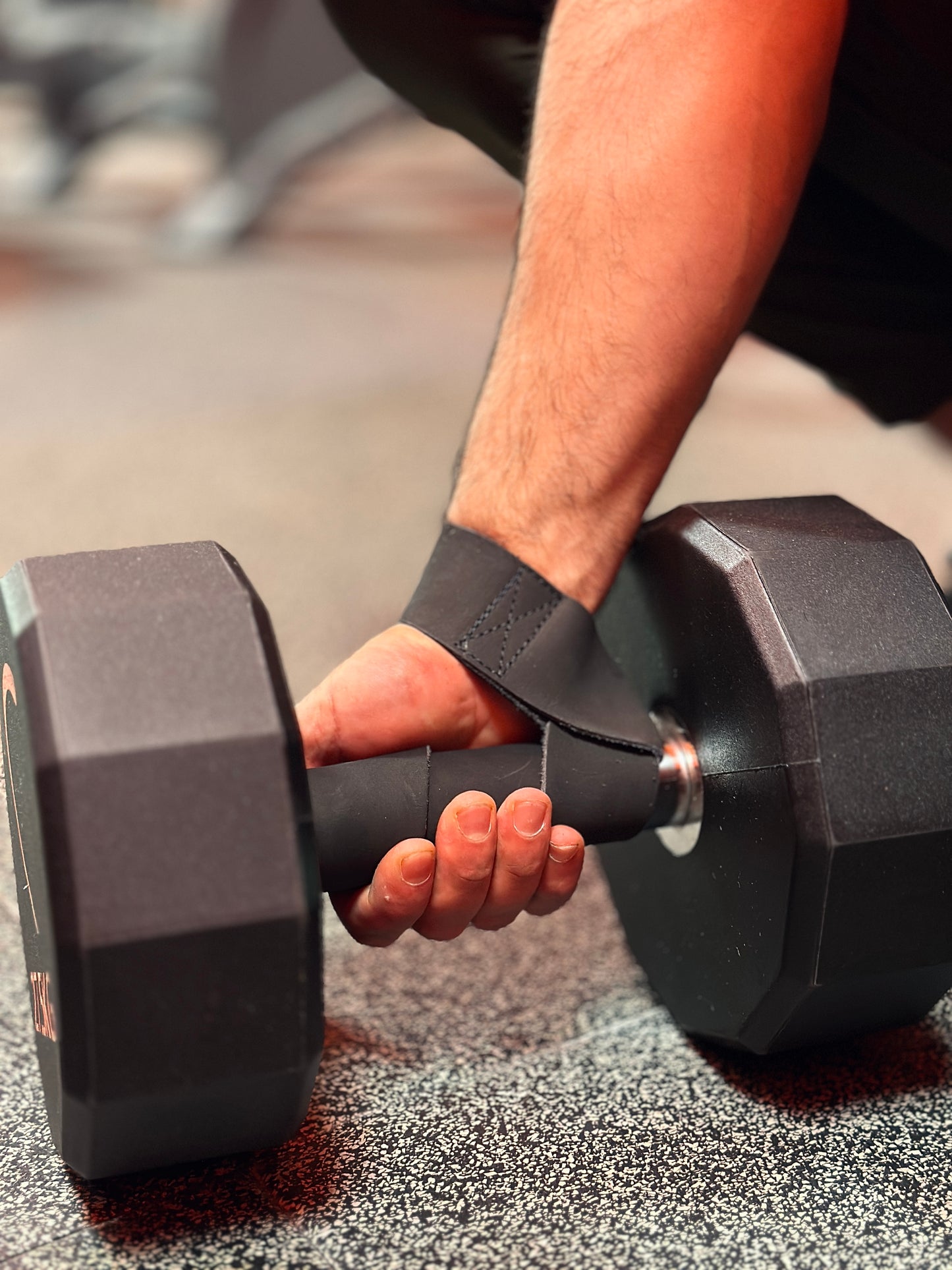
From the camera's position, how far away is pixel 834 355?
1102mm

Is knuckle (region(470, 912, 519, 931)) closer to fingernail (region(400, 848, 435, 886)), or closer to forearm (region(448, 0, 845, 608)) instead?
fingernail (region(400, 848, 435, 886))

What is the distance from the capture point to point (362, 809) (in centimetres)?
62

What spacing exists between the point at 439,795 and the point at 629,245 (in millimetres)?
333

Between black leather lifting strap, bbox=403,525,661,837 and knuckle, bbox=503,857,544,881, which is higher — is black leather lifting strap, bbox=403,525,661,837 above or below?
above

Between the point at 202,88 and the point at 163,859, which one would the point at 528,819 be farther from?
the point at 202,88

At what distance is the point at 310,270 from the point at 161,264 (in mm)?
387

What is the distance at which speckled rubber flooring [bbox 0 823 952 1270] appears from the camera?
0.59m

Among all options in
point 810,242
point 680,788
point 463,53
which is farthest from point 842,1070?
point 463,53

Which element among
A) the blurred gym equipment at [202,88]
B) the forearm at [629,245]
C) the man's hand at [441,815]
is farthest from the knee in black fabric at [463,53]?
the blurred gym equipment at [202,88]

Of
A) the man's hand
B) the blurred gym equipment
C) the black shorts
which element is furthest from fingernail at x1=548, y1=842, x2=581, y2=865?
the blurred gym equipment

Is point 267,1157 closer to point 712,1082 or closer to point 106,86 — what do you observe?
point 712,1082

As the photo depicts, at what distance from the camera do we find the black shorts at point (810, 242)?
0.98m

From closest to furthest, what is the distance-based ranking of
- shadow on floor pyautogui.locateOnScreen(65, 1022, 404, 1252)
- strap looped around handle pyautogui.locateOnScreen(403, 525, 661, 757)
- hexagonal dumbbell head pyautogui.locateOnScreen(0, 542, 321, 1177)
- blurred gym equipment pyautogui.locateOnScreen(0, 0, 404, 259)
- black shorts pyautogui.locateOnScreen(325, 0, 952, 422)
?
hexagonal dumbbell head pyautogui.locateOnScreen(0, 542, 321, 1177), shadow on floor pyautogui.locateOnScreen(65, 1022, 404, 1252), strap looped around handle pyautogui.locateOnScreen(403, 525, 661, 757), black shorts pyautogui.locateOnScreen(325, 0, 952, 422), blurred gym equipment pyautogui.locateOnScreen(0, 0, 404, 259)

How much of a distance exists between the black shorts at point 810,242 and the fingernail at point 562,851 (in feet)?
1.74
